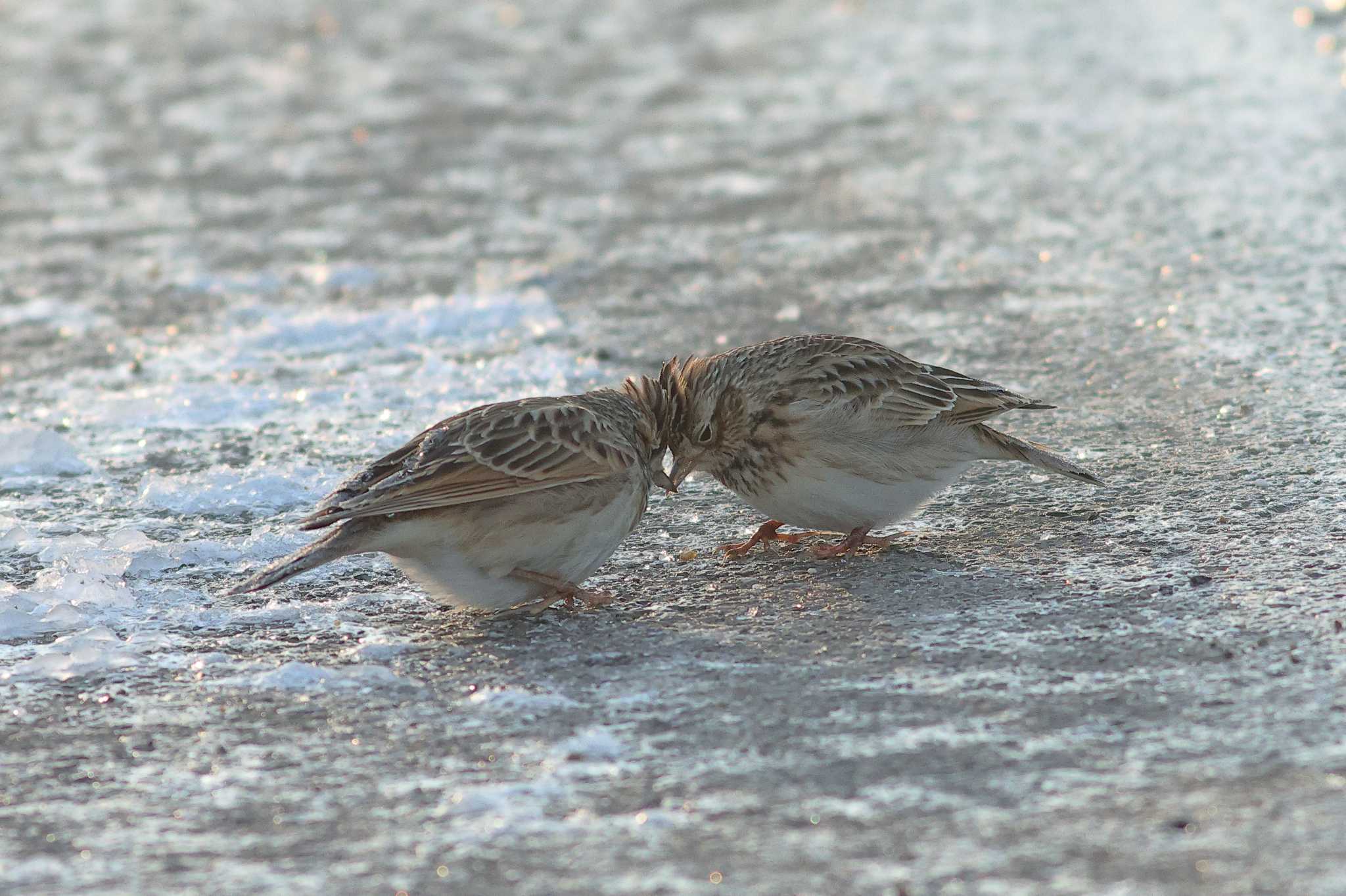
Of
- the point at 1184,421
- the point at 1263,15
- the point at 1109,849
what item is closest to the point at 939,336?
the point at 1184,421

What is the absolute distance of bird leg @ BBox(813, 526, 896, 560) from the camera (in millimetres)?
6195

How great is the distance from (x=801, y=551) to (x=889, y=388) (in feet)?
2.42

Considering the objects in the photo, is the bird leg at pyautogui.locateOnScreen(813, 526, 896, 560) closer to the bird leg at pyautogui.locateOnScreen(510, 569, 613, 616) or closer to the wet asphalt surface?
the wet asphalt surface

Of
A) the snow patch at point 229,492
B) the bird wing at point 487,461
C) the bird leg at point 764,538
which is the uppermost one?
the bird wing at point 487,461

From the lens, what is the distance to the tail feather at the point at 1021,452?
6285mm

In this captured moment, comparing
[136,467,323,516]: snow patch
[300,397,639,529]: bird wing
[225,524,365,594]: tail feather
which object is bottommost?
[136,467,323,516]: snow patch

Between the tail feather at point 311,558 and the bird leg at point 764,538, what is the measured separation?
1579mm

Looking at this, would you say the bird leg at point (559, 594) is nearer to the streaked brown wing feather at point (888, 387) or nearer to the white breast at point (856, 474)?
the white breast at point (856, 474)

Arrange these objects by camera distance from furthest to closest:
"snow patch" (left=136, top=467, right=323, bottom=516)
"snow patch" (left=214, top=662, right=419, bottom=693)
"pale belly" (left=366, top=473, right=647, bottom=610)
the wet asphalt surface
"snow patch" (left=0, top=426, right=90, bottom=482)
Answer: "snow patch" (left=0, top=426, right=90, bottom=482) < "snow patch" (left=136, top=467, right=323, bottom=516) < "pale belly" (left=366, top=473, right=647, bottom=610) < "snow patch" (left=214, top=662, right=419, bottom=693) < the wet asphalt surface

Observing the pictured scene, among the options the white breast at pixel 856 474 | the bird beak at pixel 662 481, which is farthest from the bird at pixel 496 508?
the white breast at pixel 856 474

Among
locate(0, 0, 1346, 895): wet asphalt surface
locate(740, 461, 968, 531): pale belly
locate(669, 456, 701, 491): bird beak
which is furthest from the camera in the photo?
locate(669, 456, 701, 491): bird beak

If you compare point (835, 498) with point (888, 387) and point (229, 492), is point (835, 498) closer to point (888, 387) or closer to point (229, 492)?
point (888, 387)

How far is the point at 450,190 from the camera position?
12789 millimetres

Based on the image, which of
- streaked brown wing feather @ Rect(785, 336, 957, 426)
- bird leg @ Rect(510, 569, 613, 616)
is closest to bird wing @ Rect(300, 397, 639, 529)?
bird leg @ Rect(510, 569, 613, 616)
